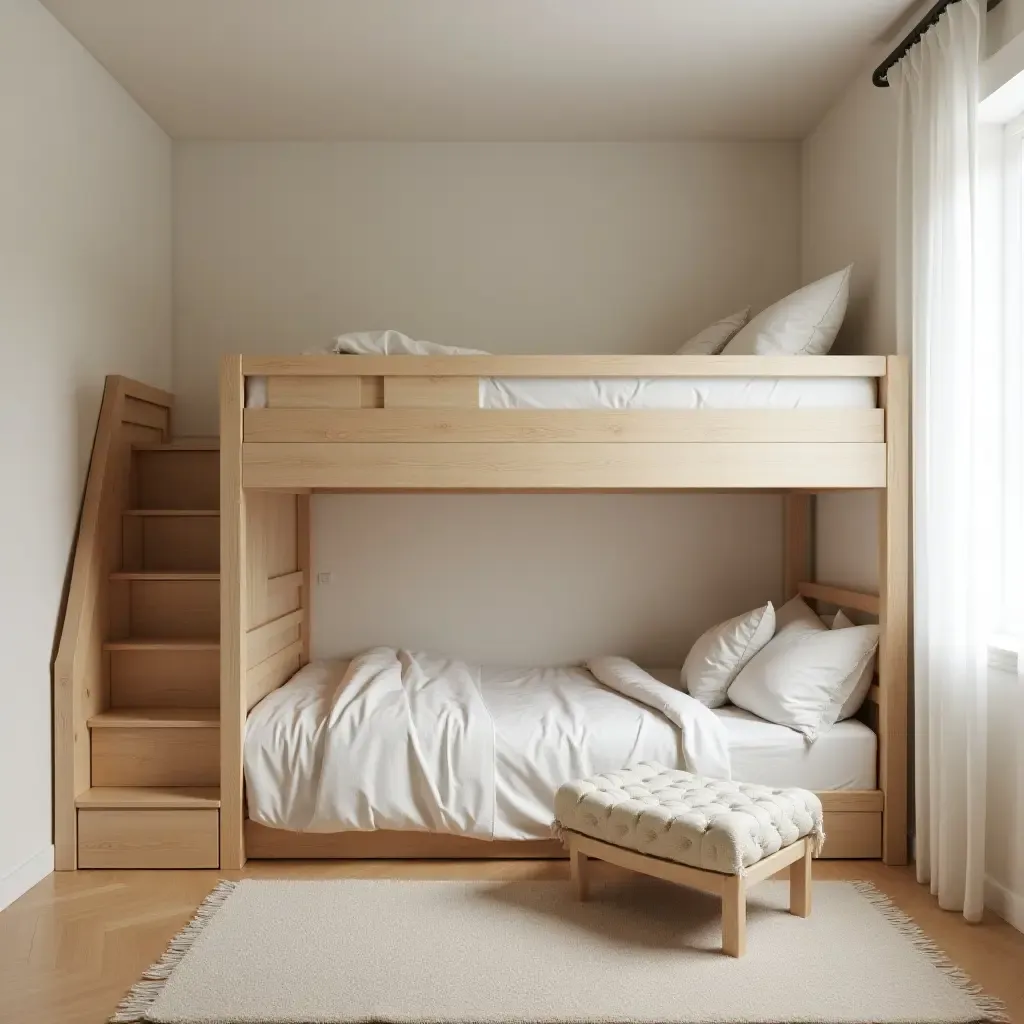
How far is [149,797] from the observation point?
316 cm

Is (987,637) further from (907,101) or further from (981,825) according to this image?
(907,101)

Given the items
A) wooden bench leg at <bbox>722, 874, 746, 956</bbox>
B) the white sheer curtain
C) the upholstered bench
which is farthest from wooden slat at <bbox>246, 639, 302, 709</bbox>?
the white sheer curtain

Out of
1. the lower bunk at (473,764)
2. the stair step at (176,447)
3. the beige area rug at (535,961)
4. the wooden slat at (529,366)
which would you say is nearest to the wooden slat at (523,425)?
the wooden slat at (529,366)

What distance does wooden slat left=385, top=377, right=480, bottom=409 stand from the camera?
123 inches

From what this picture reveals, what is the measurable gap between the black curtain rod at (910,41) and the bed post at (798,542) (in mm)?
1576

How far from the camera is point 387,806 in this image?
3.07 m

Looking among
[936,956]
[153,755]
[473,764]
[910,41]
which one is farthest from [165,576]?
[910,41]

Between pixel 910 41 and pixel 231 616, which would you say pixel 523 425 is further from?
pixel 910 41

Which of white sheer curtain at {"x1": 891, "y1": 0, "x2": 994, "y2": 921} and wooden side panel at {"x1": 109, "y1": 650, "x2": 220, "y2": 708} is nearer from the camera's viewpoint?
white sheer curtain at {"x1": 891, "y1": 0, "x2": 994, "y2": 921}

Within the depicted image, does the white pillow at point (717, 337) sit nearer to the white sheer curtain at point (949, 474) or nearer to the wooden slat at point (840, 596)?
the white sheer curtain at point (949, 474)

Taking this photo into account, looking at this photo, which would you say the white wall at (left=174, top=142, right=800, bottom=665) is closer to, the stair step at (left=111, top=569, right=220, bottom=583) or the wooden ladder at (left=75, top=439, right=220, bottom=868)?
the wooden ladder at (left=75, top=439, right=220, bottom=868)

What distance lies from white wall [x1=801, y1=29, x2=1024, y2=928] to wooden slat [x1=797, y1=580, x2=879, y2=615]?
7 centimetres

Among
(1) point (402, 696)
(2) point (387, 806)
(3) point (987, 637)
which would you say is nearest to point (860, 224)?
(3) point (987, 637)

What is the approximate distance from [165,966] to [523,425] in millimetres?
1734
